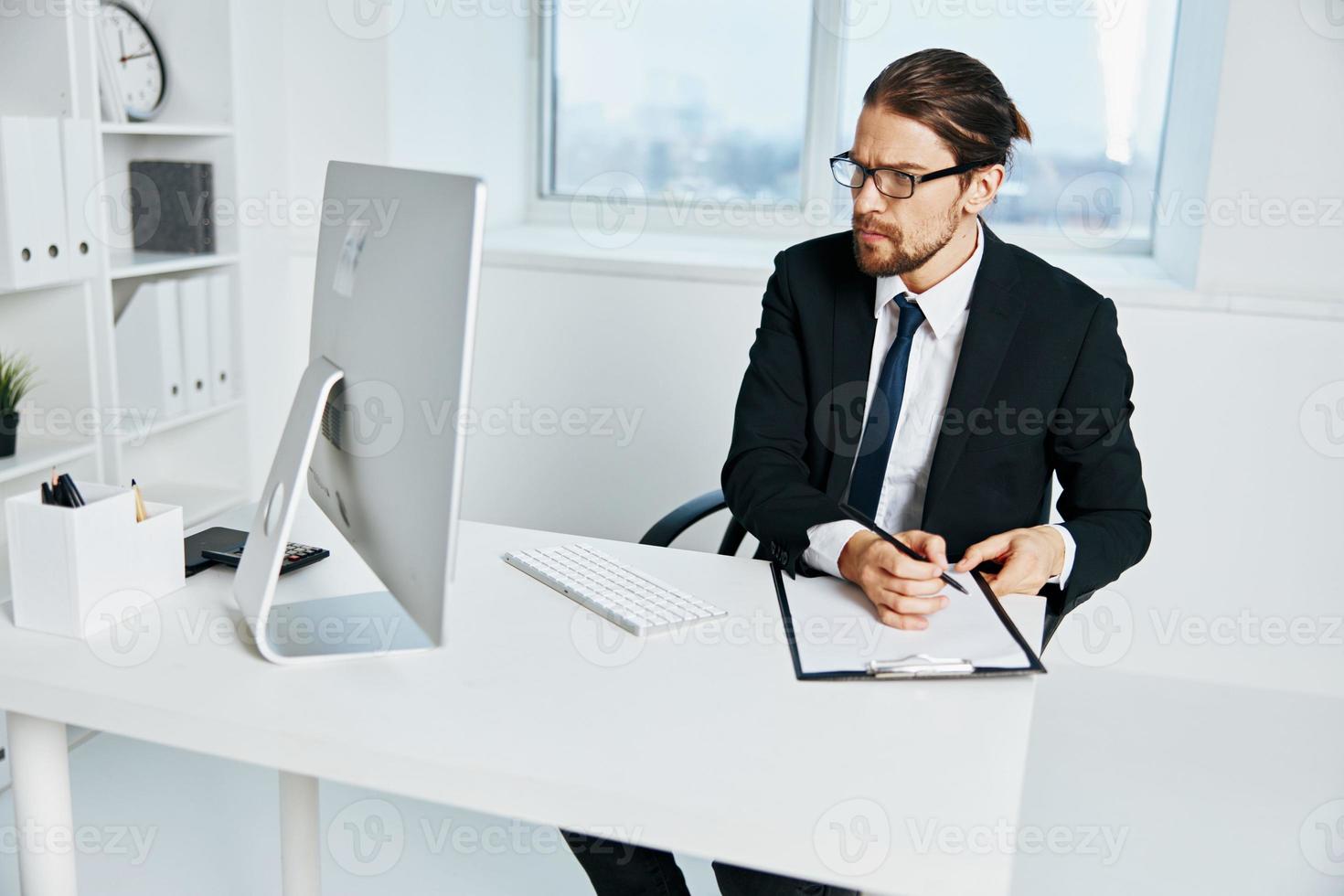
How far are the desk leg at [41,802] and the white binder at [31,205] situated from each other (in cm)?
131

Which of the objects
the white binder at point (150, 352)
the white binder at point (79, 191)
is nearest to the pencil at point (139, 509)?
the white binder at point (79, 191)

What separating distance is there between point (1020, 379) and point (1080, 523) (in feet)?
0.77

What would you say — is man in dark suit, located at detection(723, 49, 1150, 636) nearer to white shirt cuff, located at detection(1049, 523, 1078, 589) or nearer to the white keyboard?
white shirt cuff, located at detection(1049, 523, 1078, 589)

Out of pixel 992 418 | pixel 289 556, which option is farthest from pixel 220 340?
pixel 992 418

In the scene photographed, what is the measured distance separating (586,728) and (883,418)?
857 mm

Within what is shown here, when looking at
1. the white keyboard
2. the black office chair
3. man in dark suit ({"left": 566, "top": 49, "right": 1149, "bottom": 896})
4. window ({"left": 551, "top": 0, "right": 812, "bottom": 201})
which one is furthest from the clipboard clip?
window ({"left": 551, "top": 0, "right": 812, "bottom": 201})

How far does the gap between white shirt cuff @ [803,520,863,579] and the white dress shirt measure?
29 centimetres

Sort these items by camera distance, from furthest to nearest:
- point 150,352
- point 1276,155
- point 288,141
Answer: point 288,141, point 150,352, point 1276,155

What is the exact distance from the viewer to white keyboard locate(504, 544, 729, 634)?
133 cm

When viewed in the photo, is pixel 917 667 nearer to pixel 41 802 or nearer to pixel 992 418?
pixel 992 418

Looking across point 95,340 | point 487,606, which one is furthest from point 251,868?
point 95,340

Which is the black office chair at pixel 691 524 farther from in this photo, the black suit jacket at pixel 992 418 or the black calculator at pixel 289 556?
the black calculator at pixel 289 556

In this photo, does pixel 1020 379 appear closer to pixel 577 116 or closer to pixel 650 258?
pixel 650 258

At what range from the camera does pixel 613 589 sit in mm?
1418
